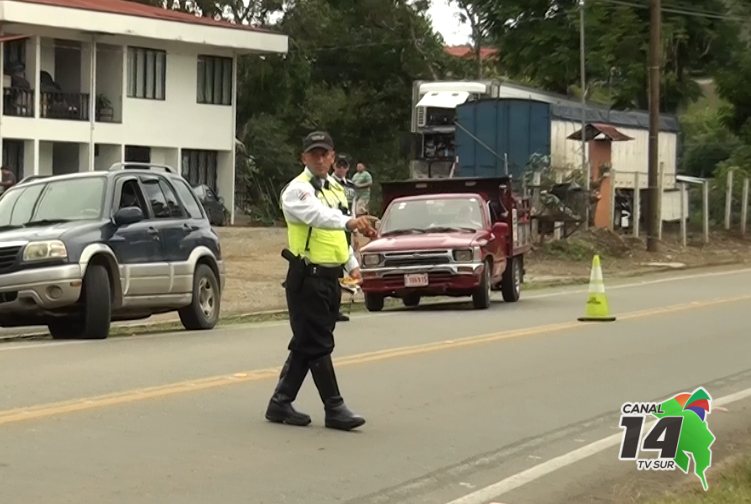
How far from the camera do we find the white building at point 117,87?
3847 centimetres

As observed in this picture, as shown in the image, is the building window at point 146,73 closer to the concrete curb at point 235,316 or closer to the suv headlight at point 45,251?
the concrete curb at point 235,316

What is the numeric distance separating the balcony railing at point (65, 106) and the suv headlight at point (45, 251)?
25727mm

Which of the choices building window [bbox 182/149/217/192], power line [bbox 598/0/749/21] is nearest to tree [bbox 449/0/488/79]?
power line [bbox 598/0/749/21]

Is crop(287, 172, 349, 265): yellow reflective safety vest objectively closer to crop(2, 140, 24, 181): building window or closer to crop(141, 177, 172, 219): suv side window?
crop(141, 177, 172, 219): suv side window

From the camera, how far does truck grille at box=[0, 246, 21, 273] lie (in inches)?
564

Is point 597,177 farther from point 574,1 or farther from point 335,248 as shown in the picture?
point 335,248

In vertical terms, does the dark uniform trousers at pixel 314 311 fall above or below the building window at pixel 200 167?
below

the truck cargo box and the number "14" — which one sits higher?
the truck cargo box

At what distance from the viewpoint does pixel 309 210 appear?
9016 millimetres

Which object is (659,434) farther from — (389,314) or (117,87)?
(117,87)

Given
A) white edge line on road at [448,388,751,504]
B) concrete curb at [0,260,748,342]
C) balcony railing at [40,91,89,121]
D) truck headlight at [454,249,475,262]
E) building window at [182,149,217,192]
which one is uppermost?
balcony railing at [40,91,89,121]

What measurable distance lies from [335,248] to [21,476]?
8.68 feet

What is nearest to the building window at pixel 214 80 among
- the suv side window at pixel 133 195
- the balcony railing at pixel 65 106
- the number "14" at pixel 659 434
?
the balcony railing at pixel 65 106

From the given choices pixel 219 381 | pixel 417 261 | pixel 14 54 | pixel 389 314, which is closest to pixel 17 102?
pixel 14 54
